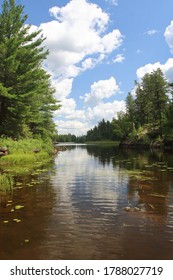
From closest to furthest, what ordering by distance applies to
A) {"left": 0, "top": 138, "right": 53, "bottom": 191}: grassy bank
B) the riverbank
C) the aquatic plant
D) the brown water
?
the brown water
the aquatic plant
{"left": 0, "top": 138, "right": 53, "bottom": 191}: grassy bank
the riverbank

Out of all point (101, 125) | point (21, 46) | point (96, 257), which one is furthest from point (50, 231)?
point (101, 125)

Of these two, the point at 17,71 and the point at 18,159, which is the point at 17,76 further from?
the point at 18,159

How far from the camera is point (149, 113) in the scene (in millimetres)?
76562

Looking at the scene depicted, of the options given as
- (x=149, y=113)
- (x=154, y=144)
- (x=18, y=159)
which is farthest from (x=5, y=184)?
(x=149, y=113)

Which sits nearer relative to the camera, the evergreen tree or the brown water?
the brown water

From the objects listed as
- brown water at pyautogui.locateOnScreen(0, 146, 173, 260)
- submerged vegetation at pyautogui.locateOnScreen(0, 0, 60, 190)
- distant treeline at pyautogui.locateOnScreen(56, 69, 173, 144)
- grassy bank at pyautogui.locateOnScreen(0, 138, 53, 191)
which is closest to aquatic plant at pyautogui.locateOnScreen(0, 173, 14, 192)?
brown water at pyautogui.locateOnScreen(0, 146, 173, 260)

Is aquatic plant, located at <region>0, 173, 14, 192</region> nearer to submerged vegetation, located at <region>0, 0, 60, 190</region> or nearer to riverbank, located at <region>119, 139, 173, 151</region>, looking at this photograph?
submerged vegetation, located at <region>0, 0, 60, 190</region>

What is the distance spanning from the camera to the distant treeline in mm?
60881

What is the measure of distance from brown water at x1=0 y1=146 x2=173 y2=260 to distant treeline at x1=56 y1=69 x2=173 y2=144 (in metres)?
37.0

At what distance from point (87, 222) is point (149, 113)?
70536 millimetres

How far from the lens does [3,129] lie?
31.4 m

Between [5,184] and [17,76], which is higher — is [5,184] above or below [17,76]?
below

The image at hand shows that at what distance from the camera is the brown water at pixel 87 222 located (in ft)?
21.9
